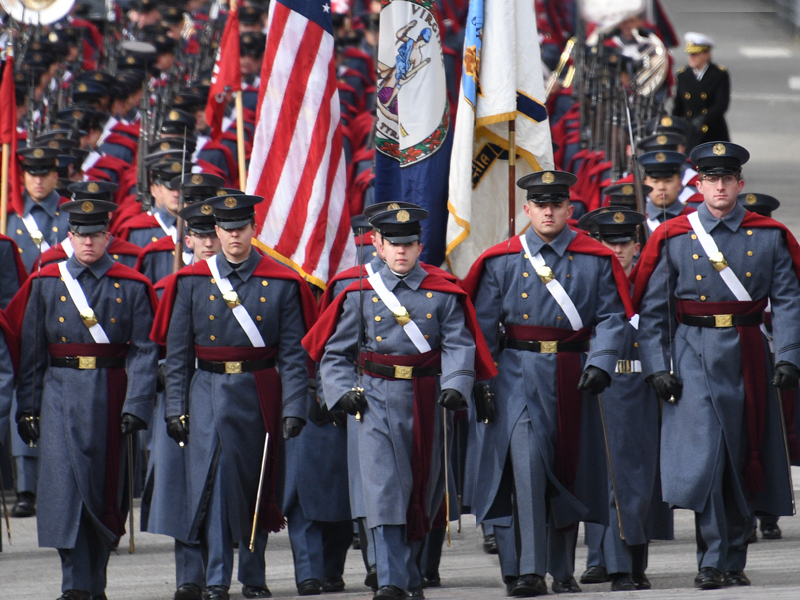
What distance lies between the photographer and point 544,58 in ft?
61.1

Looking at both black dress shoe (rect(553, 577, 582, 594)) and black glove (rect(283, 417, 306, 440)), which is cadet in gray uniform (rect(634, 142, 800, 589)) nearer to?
black dress shoe (rect(553, 577, 582, 594))

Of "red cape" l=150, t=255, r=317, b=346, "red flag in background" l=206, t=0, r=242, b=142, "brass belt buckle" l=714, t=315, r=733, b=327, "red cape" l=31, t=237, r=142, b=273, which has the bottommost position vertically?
"brass belt buckle" l=714, t=315, r=733, b=327

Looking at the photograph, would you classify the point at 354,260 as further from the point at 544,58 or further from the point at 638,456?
the point at 544,58

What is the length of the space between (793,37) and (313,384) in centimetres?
2444

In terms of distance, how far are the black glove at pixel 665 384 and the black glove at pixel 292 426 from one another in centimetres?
169

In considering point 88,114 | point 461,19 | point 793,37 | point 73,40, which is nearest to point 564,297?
point 88,114

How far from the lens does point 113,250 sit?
9.43 metres

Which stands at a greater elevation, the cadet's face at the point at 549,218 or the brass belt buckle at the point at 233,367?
the cadet's face at the point at 549,218

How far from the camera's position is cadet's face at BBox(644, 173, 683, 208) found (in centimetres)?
1019

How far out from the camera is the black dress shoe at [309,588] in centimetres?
802

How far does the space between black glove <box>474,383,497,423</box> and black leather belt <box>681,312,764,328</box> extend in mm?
1053

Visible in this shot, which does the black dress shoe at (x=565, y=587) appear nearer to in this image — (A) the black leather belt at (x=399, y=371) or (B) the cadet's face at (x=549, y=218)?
(A) the black leather belt at (x=399, y=371)

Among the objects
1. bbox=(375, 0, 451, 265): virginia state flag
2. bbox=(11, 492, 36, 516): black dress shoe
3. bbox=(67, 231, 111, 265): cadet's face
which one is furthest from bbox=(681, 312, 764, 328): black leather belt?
bbox=(11, 492, 36, 516): black dress shoe

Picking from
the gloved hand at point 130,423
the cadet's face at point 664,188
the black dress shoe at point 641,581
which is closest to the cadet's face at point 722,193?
the black dress shoe at point 641,581
